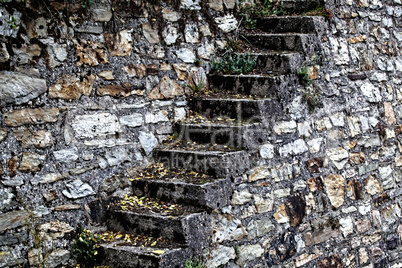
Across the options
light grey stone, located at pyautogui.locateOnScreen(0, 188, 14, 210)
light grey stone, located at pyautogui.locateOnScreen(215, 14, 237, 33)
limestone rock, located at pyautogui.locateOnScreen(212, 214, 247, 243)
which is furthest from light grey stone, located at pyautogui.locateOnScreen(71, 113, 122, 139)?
light grey stone, located at pyautogui.locateOnScreen(215, 14, 237, 33)

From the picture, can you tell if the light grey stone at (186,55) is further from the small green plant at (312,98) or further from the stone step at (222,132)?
the small green plant at (312,98)

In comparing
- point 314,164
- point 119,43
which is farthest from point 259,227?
point 119,43

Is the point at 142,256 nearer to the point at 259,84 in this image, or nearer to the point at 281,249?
the point at 281,249

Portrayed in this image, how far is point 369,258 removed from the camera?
13.5ft

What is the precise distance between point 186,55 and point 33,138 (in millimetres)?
1462

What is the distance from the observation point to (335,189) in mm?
3803

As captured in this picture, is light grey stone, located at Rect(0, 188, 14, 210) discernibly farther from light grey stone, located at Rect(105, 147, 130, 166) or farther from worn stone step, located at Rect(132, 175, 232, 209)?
worn stone step, located at Rect(132, 175, 232, 209)

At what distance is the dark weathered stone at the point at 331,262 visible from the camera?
144 inches

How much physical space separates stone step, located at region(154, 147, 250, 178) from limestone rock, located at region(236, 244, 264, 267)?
573mm

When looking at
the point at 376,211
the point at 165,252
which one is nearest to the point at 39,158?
the point at 165,252

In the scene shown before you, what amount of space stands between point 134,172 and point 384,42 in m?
3.14

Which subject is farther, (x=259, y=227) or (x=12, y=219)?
(x=259, y=227)

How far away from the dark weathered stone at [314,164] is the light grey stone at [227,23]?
144 cm

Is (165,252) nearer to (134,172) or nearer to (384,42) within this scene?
(134,172)
